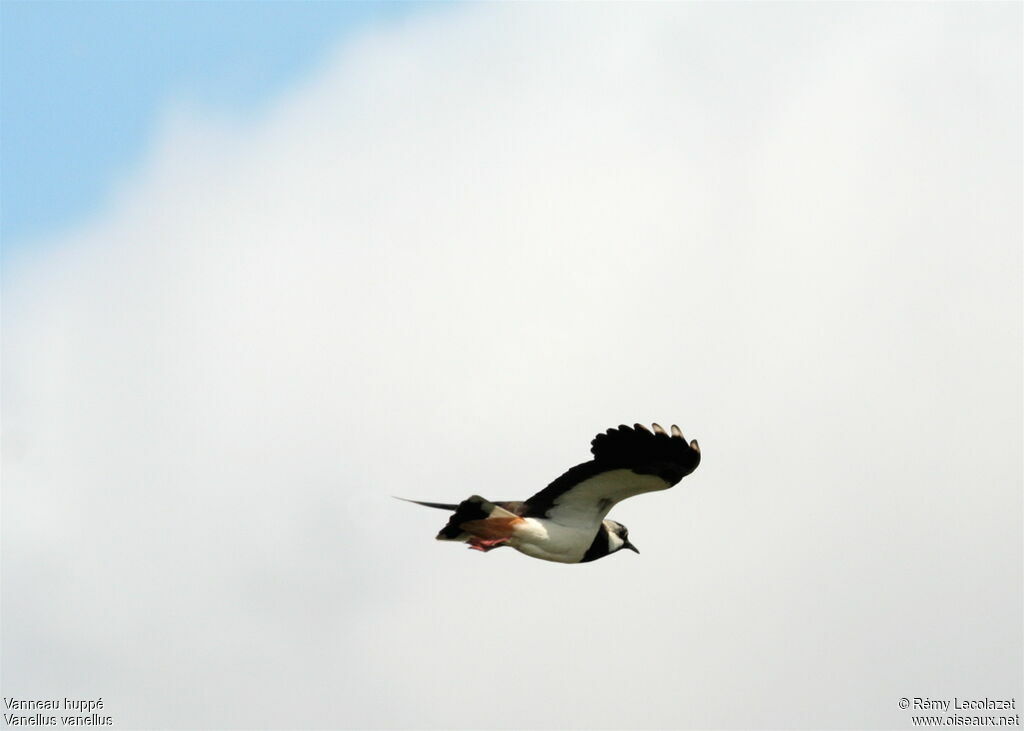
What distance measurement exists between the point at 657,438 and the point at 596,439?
839 mm

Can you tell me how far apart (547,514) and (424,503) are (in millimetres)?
2197

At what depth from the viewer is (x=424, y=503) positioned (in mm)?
28047

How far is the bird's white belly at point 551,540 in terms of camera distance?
29.1m

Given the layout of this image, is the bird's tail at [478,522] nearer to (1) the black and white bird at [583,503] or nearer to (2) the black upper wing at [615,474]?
(1) the black and white bird at [583,503]

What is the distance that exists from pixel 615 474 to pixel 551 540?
1273 mm

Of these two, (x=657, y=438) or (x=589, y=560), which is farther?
(x=589, y=560)

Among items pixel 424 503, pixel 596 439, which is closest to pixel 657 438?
pixel 596 439

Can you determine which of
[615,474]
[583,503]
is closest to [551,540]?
[583,503]

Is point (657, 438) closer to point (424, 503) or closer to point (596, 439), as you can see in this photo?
point (596, 439)

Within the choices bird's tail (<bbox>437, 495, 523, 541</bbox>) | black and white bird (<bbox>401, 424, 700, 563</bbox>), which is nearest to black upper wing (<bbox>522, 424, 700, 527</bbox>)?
black and white bird (<bbox>401, 424, 700, 563</bbox>)

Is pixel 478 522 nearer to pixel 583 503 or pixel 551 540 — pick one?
pixel 551 540

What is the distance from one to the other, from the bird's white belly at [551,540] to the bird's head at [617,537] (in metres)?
0.61

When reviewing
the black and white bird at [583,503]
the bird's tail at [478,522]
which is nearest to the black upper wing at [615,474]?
the black and white bird at [583,503]

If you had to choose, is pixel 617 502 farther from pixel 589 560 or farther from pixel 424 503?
pixel 424 503
